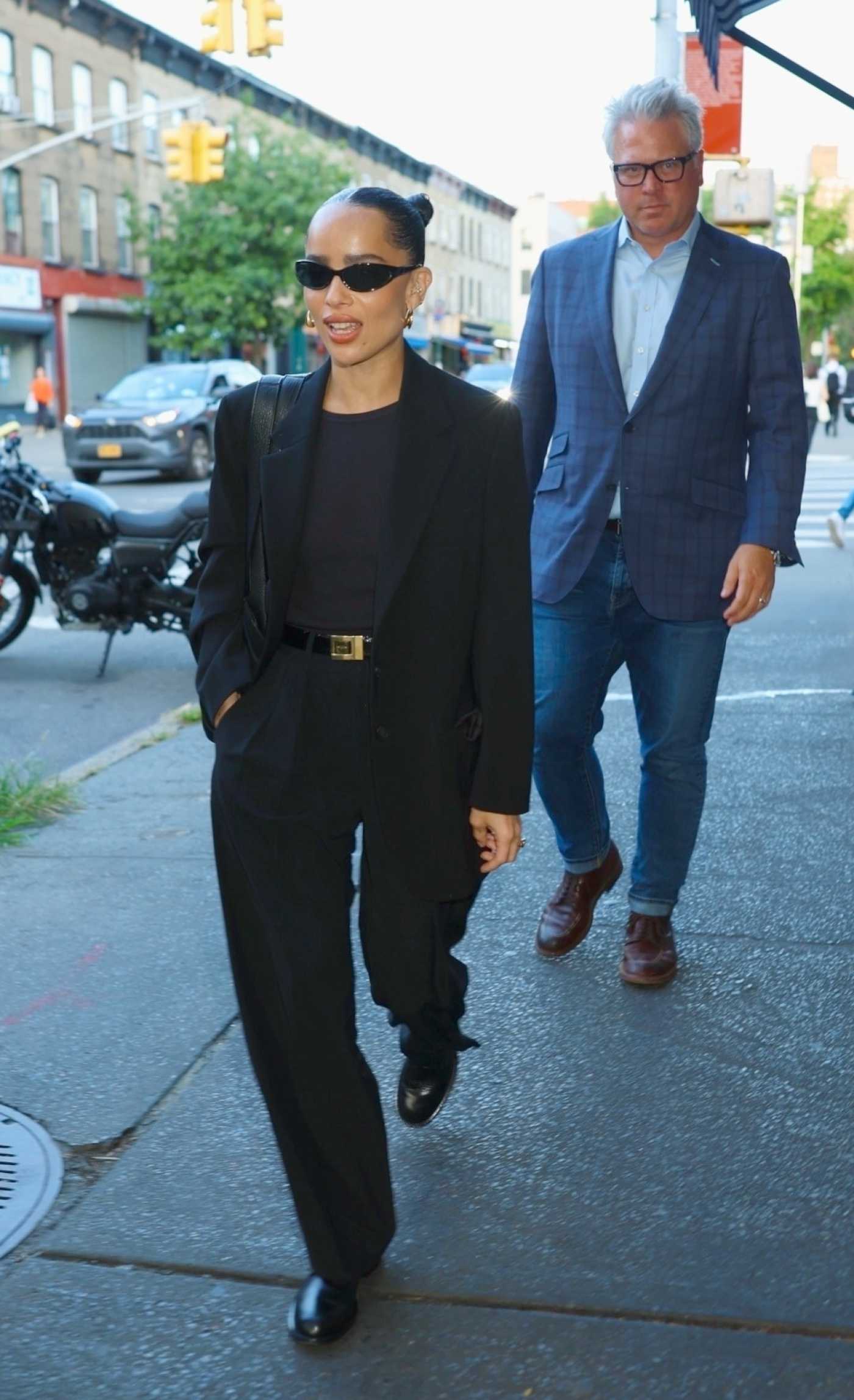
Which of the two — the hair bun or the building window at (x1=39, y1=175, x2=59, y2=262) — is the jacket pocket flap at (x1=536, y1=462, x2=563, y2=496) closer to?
the hair bun

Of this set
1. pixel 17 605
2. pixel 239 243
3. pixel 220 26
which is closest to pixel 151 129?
pixel 239 243

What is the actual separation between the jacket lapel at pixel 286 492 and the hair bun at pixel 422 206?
13.3 inches

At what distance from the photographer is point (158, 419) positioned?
71.8 feet

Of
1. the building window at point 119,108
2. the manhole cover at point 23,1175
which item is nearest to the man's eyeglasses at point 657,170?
the manhole cover at point 23,1175

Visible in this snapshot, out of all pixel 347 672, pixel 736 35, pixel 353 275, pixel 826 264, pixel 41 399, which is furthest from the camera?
pixel 826 264

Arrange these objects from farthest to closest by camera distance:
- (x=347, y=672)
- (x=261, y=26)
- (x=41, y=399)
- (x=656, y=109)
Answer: (x=41, y=399)
(x=261, y=26)
(x=656, y=109)
(x=347, y=672)

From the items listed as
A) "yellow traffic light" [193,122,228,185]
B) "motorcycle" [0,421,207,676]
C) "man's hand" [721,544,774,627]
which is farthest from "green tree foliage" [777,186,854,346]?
"man's hand" [721,544,774,627]

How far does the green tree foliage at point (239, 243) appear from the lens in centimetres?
4094

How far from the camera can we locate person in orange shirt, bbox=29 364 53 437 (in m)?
36.0

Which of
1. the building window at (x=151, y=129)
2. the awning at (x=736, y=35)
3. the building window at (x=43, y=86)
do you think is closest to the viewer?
the awning at (x=736, y=35)

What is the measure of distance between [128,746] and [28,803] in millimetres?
1338

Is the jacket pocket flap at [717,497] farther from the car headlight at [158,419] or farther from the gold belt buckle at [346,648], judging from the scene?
the car headlight at [158,419]

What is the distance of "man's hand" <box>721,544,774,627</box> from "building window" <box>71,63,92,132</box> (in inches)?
1571

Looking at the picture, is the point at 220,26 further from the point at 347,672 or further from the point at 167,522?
the point at 347,672
